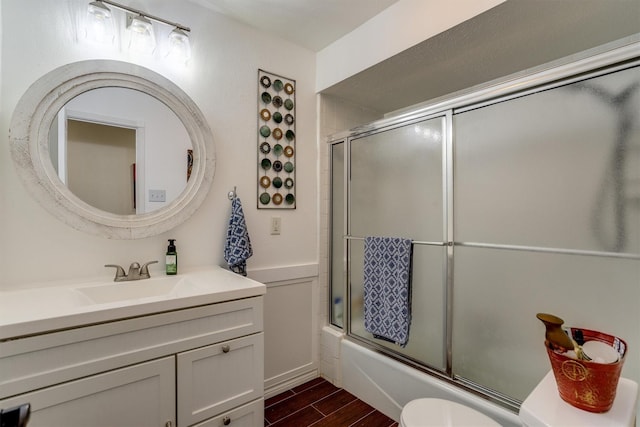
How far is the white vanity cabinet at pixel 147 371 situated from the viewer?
3.08ft

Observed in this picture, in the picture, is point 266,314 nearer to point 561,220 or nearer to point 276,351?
point 276,351

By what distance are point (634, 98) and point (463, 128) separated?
0.60 metres

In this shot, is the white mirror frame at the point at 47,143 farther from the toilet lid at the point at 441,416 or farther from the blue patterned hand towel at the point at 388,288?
the toilet lid at the point at 441,416

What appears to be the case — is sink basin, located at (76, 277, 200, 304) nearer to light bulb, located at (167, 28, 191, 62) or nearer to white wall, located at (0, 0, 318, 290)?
white wall, located at (0, 0, 318, 290)

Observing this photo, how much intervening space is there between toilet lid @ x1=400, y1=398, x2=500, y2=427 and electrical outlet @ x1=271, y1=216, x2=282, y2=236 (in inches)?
48.7

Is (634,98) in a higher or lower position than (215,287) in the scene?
higher

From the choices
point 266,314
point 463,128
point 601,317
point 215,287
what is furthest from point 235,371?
point 463,128

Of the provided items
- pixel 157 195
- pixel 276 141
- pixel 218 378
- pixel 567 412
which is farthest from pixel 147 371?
pixel 276 141

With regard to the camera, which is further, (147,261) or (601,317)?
(147,261)

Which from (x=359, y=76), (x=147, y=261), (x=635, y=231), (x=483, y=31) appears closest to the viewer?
(x=635, y=231)

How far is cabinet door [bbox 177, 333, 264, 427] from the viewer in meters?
1.21

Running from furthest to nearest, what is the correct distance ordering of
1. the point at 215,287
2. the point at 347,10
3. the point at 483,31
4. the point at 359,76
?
the point at 359,76, the point at 347,10, the point at 483,31, the point at 215,287

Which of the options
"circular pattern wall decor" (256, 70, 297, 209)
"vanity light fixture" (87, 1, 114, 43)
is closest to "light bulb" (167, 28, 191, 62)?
"vanity light fixture" (87, 1, 114, 43)

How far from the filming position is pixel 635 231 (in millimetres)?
1057
